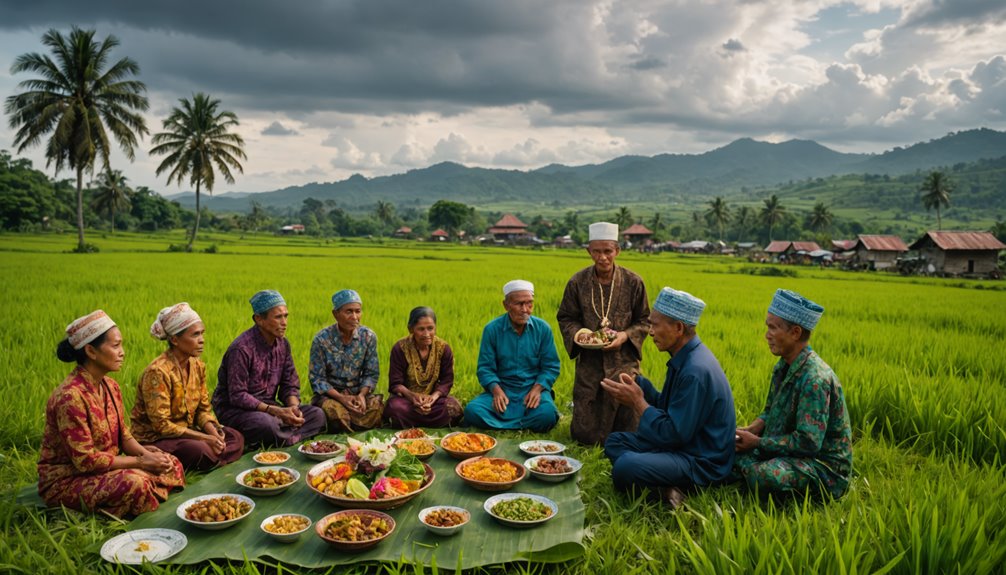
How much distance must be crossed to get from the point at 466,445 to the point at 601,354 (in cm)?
152

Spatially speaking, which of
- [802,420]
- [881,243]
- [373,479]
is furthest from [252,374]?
[881,243]

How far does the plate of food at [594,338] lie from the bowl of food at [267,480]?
2.53 metres

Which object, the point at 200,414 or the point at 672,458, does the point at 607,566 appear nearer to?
the point at 672,458

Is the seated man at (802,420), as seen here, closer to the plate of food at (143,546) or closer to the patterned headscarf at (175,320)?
the plate of food at (143,546)

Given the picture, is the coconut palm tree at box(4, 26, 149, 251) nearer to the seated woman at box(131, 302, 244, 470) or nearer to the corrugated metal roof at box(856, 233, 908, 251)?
the seated woman at box(131, 302, 244, 470)

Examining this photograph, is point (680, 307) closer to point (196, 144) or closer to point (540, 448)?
point (540, 448)

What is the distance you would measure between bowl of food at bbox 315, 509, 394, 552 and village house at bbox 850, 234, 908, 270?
46.0 metres

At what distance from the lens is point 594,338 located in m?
5.05

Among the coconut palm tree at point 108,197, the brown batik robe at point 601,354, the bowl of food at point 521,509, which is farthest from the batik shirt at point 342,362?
the coconut palm tree at point 108,197

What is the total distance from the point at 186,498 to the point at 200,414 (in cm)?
81

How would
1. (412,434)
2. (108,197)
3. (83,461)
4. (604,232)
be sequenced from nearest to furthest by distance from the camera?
1. (83,461)
2. (412,434)
3. (604,232)
4. (108,197)

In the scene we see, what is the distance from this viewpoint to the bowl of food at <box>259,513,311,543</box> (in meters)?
3.11

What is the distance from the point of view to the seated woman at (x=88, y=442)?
3.38 m

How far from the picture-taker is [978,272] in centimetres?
3312
